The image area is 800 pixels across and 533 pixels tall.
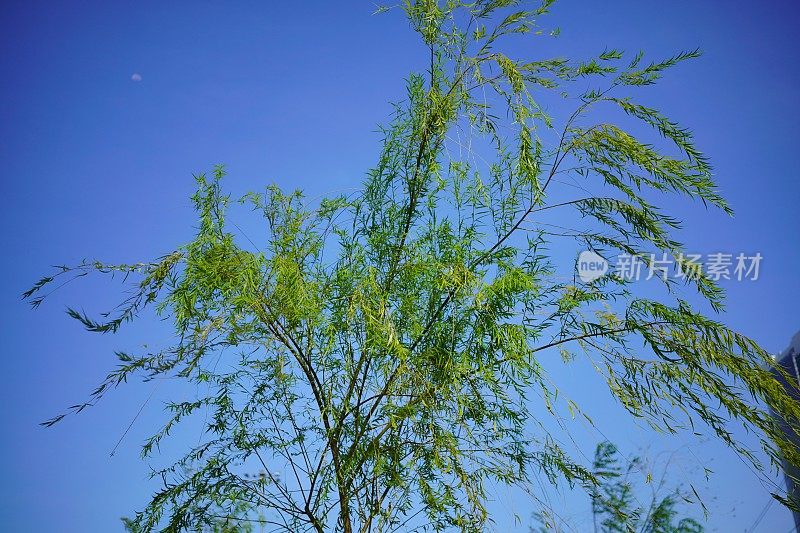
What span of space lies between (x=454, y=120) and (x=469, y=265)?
614mm

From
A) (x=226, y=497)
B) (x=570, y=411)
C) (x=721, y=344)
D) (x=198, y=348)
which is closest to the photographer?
(x=570, y=411)

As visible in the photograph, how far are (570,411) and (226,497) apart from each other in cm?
159

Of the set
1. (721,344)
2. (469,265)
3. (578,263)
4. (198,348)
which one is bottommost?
(721,344)

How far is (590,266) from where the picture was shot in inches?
125

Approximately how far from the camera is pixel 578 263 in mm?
3195

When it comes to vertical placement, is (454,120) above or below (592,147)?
above

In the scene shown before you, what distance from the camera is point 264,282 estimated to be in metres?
3.07

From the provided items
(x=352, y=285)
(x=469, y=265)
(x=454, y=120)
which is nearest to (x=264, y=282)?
(x=352, y=285)

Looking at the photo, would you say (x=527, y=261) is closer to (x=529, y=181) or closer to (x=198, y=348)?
(x=529, y=181)

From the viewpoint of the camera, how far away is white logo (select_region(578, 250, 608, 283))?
3.18 m

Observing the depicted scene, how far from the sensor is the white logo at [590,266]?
3180 mm

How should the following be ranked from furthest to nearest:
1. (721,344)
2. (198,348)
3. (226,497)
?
(226,497)
(198,348)
(721,344)

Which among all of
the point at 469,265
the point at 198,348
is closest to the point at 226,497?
the point at 198,348

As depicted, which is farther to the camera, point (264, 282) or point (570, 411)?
point (264, 282)
